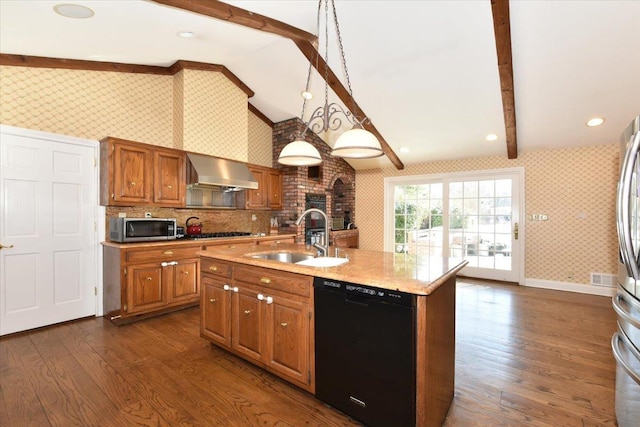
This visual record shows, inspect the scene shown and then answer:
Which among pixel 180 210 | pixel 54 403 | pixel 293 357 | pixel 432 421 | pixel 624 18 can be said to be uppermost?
pixel 624 18

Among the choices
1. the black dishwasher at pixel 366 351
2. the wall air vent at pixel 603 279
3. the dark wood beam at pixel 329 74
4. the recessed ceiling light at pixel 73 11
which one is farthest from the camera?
the wall air vent at pixel 603 279

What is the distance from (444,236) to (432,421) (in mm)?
4819

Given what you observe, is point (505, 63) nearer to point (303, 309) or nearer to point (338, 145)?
point (338, 145)

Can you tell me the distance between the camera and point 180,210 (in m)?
4.59

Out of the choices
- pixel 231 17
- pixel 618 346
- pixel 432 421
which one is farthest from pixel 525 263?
pixel 231 17

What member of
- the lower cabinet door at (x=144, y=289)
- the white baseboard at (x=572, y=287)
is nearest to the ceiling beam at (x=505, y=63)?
the white baseboard at (x=572, y=287)

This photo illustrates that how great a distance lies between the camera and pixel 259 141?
5988 mm

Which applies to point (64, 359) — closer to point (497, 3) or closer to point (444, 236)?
point (497, 3)

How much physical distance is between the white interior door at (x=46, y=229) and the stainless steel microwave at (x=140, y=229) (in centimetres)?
37

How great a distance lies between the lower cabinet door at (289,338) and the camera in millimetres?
2027

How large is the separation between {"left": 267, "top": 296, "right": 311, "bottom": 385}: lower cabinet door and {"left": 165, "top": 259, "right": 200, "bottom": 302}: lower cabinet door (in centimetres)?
213

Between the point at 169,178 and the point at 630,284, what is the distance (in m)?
4.50

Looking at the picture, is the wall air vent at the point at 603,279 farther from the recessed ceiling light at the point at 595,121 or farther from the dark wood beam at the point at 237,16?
the dark wood beam at the point at 237,16

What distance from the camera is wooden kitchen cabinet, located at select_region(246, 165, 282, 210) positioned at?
17.5ft
